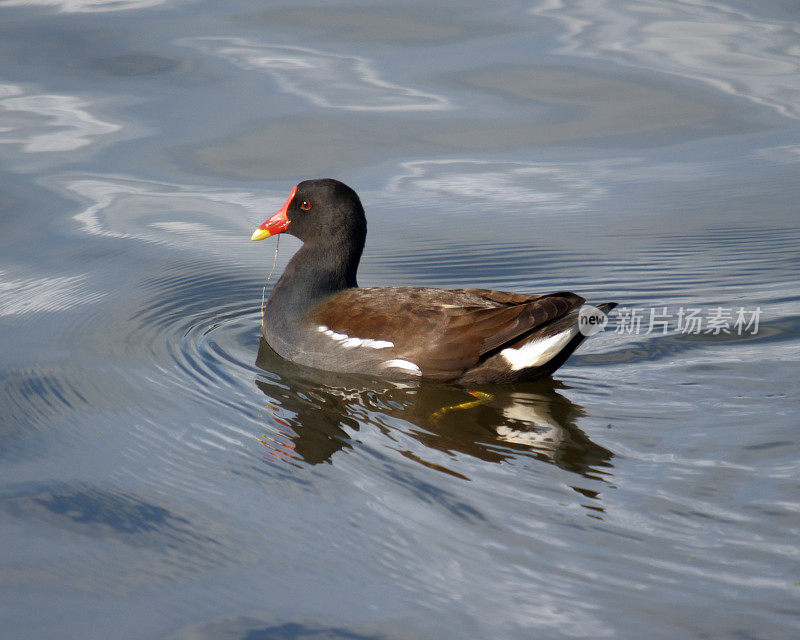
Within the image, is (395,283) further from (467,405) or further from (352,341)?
(467,405)

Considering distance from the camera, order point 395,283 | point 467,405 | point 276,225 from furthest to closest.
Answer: point 395,283 < point 276,225 < point 467,405

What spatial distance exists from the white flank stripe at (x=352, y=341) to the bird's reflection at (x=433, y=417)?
179 mm

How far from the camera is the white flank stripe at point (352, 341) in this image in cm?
518

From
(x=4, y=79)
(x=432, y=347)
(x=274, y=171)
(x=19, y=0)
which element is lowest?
(x=432, y=347)

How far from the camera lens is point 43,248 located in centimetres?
709

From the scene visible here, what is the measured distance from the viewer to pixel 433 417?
4828 millimetres

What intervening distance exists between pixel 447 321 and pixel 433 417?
0.55m

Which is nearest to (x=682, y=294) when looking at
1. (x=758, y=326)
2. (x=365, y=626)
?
(x=758, y=326)

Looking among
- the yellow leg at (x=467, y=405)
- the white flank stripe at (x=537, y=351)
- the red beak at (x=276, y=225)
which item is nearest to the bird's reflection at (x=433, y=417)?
the yellow leg at (x=467, y=405)

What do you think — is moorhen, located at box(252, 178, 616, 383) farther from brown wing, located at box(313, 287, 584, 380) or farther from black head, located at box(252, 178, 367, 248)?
black head, located at box(252, 178, 367, 248)

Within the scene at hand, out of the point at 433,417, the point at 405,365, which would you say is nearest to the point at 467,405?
the point at 433,417

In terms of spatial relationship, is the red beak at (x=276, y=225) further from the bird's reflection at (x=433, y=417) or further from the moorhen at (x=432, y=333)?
the bird's reflection at (x=433, y=417)

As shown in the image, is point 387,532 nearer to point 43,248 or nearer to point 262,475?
Answer: point 262,475

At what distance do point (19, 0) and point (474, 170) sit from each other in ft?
18.5
